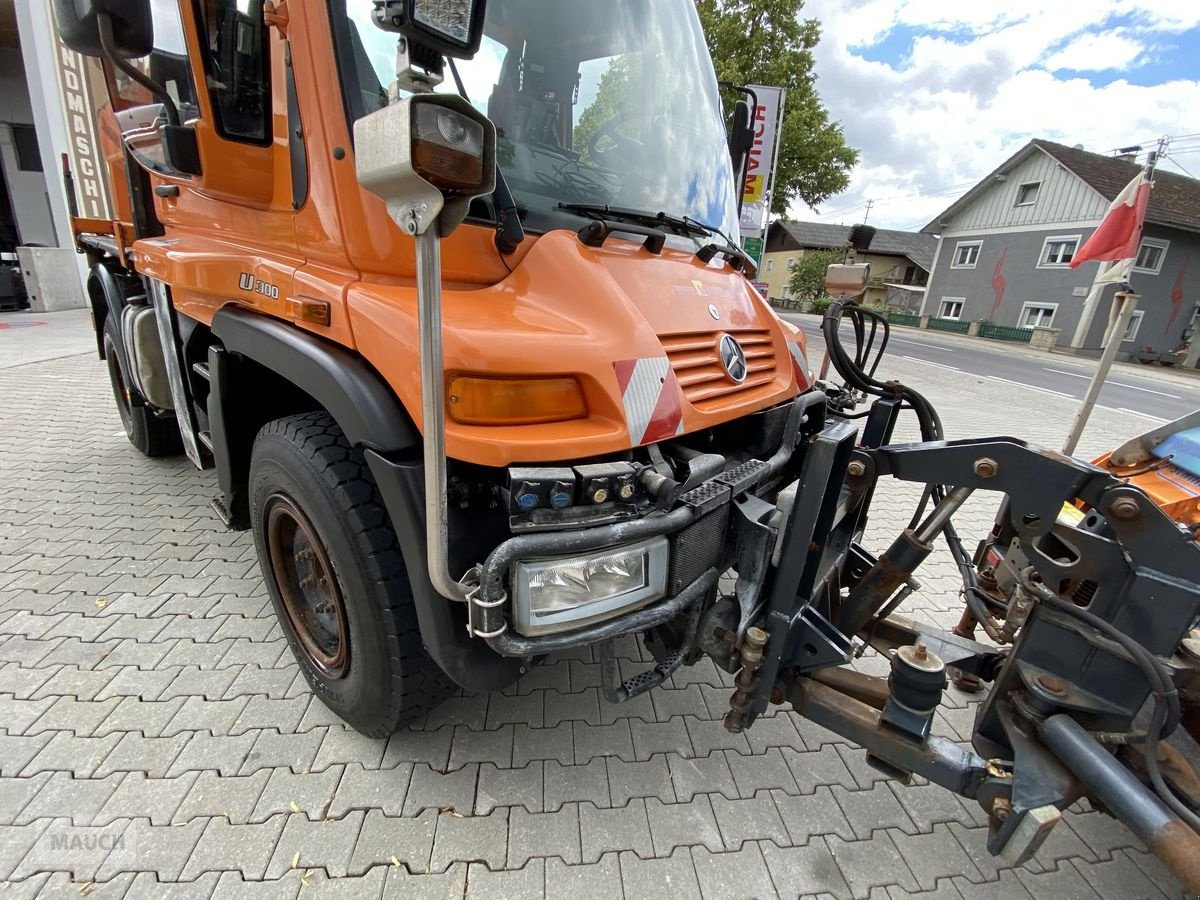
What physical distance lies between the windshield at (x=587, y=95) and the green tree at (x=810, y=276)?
36998 millimetres

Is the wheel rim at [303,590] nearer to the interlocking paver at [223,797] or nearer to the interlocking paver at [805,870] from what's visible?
the interlocking paver at [223,797]

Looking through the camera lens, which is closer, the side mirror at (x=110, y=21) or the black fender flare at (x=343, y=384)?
the black fender flare at (x=343, y=384)

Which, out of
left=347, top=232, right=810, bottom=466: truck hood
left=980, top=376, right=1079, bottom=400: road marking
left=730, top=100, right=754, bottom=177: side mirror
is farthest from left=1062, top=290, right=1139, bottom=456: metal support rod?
left=980, top=376, right=1079, bottom=400: road marking

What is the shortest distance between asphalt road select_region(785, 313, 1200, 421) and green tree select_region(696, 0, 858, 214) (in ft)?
18.1

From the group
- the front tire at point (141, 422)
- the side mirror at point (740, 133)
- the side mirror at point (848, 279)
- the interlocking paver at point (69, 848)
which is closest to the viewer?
the interlocking paver at point (69, 848)

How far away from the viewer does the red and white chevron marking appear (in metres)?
1.54

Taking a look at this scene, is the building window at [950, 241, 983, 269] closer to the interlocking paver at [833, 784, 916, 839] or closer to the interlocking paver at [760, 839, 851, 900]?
the interlocking paver at [833, 784, 916, 839]

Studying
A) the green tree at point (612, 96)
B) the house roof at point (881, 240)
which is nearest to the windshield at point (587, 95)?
the green tree at point (612, 96)

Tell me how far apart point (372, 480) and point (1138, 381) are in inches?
887

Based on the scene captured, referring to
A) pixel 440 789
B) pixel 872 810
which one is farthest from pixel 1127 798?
pixel 440 789

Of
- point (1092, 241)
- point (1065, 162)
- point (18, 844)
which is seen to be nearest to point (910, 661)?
point (18, 844)

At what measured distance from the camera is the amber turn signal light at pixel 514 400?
140 cm

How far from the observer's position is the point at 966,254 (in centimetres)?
2917

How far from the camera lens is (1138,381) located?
659 inches
